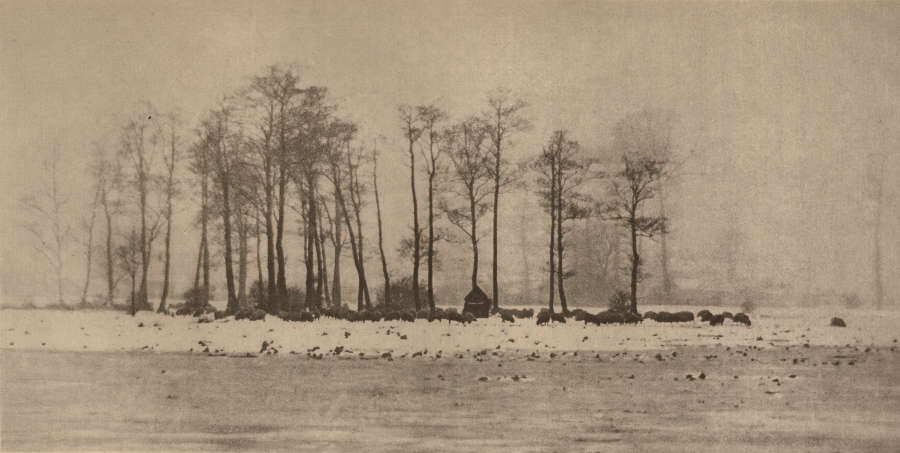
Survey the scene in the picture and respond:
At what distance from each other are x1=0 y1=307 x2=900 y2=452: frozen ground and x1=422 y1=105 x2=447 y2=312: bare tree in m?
4.90

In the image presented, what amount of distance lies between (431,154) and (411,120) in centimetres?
388

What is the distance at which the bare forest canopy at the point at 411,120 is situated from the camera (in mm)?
14250

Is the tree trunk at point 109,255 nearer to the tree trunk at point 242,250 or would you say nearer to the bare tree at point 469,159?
the tree trunk at point 242,250

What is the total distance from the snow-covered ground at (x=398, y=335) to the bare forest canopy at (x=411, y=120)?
1152 mm

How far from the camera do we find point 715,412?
9812mm

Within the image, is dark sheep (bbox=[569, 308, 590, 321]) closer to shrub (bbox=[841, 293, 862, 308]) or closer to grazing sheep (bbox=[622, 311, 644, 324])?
grazing sheep (bbox=[622, 311, 644, 324])

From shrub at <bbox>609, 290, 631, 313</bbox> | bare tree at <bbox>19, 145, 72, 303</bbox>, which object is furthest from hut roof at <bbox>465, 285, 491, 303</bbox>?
bare tree at <bbox>19, 145, 72, 303</bbox>

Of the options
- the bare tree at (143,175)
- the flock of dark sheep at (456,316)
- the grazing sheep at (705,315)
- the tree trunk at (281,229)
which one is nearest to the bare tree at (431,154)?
the flock of dark sheep at (456,316)

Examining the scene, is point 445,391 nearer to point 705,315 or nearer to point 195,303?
point 705,315

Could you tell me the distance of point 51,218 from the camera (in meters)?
21.6

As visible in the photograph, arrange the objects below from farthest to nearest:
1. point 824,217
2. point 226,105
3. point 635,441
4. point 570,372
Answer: point 824,217 < point 226,105 < point 570,372 < point 635,441

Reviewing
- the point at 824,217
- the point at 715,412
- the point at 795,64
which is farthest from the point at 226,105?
the point at 824,217

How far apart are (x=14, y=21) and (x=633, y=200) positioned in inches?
729

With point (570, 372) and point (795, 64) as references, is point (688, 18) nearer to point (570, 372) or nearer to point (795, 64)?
point (795, 64)
